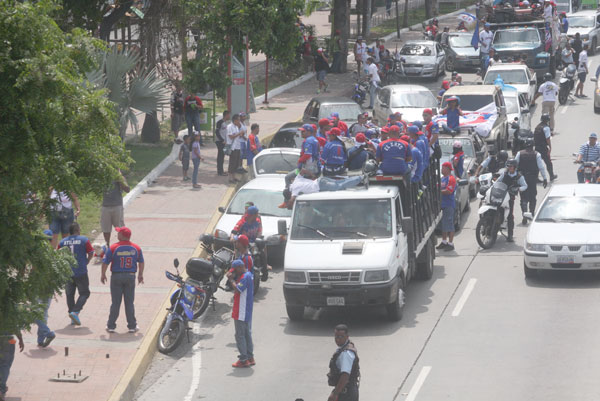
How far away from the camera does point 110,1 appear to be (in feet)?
87.1

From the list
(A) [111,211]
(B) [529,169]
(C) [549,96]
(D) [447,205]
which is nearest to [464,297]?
(D) [447,205]

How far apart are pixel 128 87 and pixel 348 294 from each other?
1048cm

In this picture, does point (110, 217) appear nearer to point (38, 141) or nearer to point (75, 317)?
point (75, 317)

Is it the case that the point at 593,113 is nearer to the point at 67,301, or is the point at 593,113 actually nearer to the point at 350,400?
the point at 67,301

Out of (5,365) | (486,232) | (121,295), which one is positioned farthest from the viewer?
(486,232)

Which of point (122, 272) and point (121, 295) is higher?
point (122, 272)

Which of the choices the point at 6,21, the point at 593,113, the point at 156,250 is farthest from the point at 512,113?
the point at 6,21

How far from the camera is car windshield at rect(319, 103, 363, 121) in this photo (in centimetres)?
2834

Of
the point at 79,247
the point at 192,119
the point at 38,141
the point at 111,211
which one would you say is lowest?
the point at 111,211

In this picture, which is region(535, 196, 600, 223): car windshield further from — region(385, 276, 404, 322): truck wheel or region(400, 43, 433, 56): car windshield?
region(400, 43, 433, 56): car windshield

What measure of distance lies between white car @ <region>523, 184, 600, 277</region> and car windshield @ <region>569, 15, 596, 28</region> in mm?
32639

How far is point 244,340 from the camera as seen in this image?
1456 cm

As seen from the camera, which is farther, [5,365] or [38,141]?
[5,365]

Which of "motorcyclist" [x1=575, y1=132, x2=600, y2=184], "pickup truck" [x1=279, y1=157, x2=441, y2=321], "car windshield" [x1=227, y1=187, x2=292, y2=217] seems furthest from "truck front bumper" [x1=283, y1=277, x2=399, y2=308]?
"motorcyclist" [x1=575, y1=132, x2=600, y2=184]
